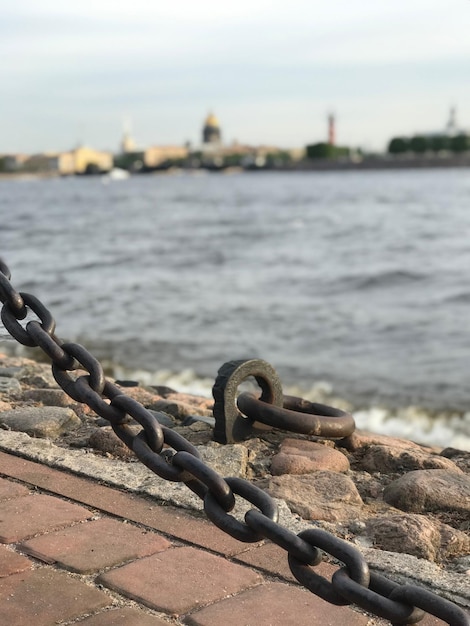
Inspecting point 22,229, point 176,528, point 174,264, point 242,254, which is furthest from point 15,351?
point 22,229

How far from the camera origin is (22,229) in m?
27.3

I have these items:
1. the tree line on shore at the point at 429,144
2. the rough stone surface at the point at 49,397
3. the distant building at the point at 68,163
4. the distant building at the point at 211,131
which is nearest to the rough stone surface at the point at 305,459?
the rough stone surface at the point at 49,397

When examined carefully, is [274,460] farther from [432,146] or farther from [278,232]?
[432,146]

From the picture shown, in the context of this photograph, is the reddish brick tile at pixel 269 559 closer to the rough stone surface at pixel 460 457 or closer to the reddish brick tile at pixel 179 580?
the reddish brick tile at pixel 179 580

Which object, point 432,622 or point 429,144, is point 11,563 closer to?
point 432,622

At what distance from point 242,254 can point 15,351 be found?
11.4 m

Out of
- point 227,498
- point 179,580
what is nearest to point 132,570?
point 179,580

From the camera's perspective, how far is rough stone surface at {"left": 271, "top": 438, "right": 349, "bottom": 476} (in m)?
2.79

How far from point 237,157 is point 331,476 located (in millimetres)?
155563

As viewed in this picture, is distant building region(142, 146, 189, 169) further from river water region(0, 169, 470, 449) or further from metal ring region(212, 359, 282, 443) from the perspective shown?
metal ring region(212, 359, 282, 443)

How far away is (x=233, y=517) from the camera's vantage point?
4.91 ft

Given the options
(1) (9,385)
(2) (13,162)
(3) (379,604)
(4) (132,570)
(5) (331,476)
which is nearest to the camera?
(3) (379,604)

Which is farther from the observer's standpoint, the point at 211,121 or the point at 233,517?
the point at 211,121

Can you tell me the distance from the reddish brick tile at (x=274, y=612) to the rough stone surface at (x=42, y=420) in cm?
138
